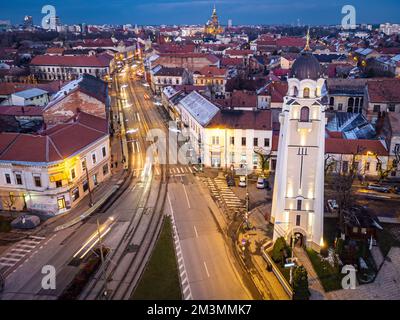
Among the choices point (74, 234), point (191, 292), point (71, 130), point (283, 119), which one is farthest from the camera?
point (71, 130)

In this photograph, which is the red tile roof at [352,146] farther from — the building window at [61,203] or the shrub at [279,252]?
the building window at [61,203]

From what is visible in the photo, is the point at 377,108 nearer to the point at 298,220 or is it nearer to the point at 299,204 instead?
the point at 299,204

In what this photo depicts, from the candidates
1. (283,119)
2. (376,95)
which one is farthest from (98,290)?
(376,95)

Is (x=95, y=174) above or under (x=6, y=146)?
under

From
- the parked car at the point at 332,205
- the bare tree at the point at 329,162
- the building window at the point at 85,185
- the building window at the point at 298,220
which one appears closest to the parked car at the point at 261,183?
the parked car at the point at 332,205

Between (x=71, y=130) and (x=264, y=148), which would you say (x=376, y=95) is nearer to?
(x=264, y=148)

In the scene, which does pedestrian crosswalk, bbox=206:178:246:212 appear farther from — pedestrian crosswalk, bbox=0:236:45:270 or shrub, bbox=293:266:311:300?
pedestrian crosswalk, bbox=0:236:45:270

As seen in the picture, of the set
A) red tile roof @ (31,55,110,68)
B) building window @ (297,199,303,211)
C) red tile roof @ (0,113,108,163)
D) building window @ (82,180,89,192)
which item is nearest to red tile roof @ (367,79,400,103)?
building window @ (297,199,303,211)

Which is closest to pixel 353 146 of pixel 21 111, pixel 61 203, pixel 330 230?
pixel 330 230
